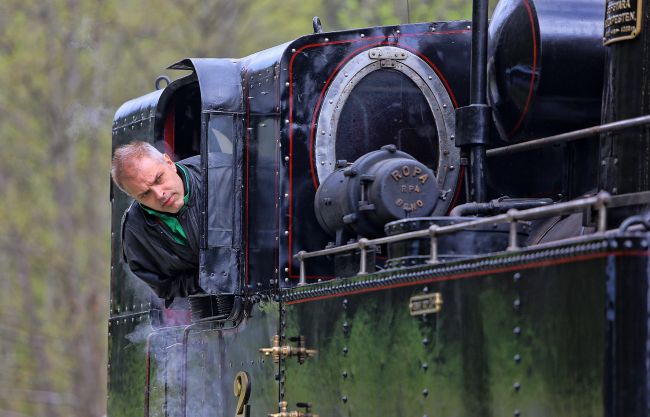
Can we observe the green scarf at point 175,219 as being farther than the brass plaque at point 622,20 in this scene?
Yes

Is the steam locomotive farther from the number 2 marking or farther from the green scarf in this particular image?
the green scarf

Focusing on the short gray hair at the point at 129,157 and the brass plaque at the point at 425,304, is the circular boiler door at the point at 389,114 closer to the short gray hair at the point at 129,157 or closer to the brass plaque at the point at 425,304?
the short gray hair at the point at 129,157

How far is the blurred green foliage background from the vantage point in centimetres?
2023

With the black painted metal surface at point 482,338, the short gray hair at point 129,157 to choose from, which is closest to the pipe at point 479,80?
the black painted metal surface at point 482,338

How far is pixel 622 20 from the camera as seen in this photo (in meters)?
4.51

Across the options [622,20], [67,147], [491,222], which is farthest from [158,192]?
[67,147]

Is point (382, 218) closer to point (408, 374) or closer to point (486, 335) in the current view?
point (408, 374)

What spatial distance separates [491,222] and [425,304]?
437 millimetres

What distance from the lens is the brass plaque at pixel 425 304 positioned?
175 inches

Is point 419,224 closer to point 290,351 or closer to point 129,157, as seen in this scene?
point 290,351

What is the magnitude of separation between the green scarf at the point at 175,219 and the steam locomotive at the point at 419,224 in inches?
4.7

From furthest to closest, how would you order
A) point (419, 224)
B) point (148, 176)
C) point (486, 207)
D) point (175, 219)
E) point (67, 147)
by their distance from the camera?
point (67, 147)
point (175, 219)
point (148, 176)
point (486, 207)
point (419, 224)

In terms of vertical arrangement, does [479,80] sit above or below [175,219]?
above

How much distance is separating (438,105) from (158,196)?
51.8 inches
